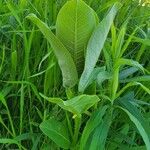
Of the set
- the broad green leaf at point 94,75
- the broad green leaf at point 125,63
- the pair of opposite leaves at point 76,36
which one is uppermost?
the pair of opposite leaves at point 76,36

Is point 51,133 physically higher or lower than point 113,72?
lower

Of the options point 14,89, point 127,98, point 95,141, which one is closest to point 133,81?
point 127,98

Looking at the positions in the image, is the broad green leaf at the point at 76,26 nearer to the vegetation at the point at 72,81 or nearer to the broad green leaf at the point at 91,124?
the vegetation at the point at 72,81

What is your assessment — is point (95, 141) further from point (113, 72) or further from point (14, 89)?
point (14, 89)

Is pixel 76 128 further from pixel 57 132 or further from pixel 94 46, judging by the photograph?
pixel 94 46

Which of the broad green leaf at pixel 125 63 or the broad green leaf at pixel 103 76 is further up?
the broad green leaf at pixel 125 63

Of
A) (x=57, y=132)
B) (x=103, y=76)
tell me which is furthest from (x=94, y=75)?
(x=57, y=132)

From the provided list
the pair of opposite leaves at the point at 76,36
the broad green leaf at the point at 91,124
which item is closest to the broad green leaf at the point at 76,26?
the pair of opposite leaves at the point at 76,36

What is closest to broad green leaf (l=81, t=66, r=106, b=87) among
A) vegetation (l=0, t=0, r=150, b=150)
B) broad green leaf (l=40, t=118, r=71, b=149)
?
vegetation (l=0, t=0, r=150, b=150)
